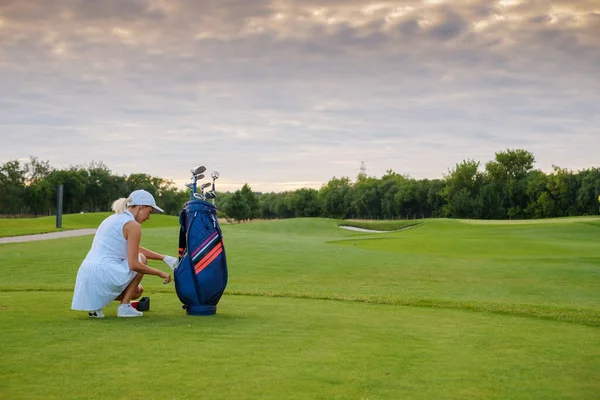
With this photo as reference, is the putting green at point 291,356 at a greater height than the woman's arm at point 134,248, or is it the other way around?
the woman's arm at point 134,248

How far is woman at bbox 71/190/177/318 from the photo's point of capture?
8.31m

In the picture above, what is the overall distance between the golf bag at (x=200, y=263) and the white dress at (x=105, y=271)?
72cm

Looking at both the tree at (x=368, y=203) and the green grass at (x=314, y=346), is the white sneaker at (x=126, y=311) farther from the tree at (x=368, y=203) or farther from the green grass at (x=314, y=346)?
the tree at (x=368, y=203)

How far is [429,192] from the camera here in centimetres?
12150

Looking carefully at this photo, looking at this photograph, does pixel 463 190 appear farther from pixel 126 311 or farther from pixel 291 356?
pixel 291 356

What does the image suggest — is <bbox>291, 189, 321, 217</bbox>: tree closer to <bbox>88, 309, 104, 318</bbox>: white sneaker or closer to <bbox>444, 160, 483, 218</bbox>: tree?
<bbox>444, 160, 483, 218</bbox>: tree

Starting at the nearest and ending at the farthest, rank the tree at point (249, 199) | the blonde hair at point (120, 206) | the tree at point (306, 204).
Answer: the blonde hair at point (120, 206), the tree at point (249, 199), the tree at point (306, 204)

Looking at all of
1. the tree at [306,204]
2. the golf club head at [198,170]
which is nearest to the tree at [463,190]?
the tree at [306,204]

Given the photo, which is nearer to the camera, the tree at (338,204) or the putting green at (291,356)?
the putting green at (291,356)

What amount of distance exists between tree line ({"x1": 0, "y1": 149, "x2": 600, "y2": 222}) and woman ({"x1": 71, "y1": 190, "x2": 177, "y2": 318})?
3515 inches

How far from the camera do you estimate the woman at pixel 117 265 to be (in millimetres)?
8312

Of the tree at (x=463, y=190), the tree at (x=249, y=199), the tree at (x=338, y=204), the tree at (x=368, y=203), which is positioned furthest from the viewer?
the tree at (x=338, y=204)

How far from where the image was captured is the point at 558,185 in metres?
96.6

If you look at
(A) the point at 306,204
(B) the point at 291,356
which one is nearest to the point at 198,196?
(B) the point at 291,356
